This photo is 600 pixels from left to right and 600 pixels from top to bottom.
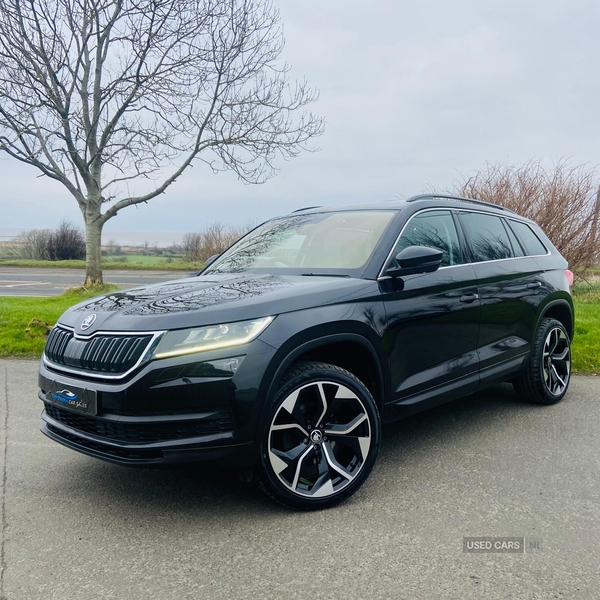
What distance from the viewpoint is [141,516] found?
3.02 metres

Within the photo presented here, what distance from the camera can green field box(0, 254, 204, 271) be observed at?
3127 cm

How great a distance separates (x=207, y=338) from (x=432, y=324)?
1.60 m

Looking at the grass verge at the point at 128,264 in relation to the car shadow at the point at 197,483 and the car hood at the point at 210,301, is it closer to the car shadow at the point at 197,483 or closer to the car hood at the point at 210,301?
the car shadow at the point at 197,483

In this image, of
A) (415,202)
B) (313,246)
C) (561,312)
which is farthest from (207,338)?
(561,312)

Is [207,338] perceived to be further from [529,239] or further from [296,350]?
[529,239]

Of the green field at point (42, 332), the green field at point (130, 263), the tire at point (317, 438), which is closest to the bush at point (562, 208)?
the green field at point (42, 332)

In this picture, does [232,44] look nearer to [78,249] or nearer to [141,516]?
[141,516]

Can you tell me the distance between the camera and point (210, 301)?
298cm

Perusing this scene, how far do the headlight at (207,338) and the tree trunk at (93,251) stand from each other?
41.7 ft

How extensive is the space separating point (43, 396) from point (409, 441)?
95.5 inches

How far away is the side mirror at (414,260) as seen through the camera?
342 cm

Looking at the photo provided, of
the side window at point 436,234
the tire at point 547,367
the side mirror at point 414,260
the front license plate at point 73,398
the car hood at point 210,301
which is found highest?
the side window at point 436,234

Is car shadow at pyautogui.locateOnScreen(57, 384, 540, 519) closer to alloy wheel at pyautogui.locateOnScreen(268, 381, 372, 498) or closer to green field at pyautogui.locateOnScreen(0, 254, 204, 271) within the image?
alloy wheel at pyautogui.locateOnScreen(268, 381, 372, 498)

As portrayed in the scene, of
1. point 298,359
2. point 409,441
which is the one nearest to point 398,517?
point 298,359
